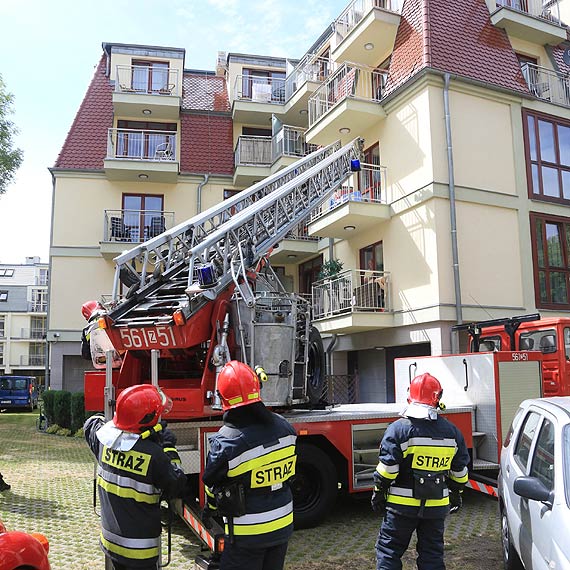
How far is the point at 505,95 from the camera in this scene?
579 inches

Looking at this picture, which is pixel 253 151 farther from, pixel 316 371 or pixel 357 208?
pixel 316 371

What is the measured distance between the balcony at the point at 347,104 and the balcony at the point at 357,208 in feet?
4.26

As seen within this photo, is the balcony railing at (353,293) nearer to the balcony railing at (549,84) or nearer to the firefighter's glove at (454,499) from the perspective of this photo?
Answer: the balcony railing at (549,84)

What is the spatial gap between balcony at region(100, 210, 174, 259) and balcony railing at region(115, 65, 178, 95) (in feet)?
14.5

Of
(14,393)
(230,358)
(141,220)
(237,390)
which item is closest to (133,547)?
(237,390)

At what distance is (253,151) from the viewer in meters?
21.2

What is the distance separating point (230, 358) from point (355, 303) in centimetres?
846

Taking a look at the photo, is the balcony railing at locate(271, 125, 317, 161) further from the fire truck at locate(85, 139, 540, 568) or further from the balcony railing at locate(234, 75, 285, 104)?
the fire truck at locate(85, 139, 540, 568)

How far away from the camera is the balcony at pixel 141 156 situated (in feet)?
65.7

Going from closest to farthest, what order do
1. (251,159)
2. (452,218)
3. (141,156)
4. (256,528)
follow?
(256,528) < (452,218) < (141,156) < (251,159)

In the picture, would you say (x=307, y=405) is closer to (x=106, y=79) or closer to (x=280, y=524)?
(x=280, y=524)

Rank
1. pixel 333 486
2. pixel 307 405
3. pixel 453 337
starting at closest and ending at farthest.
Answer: pixel 333 486, pixel 307 405, pixel 453 337

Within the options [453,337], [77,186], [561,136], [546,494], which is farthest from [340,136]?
[546,494]

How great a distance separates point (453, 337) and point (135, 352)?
7732 mm
